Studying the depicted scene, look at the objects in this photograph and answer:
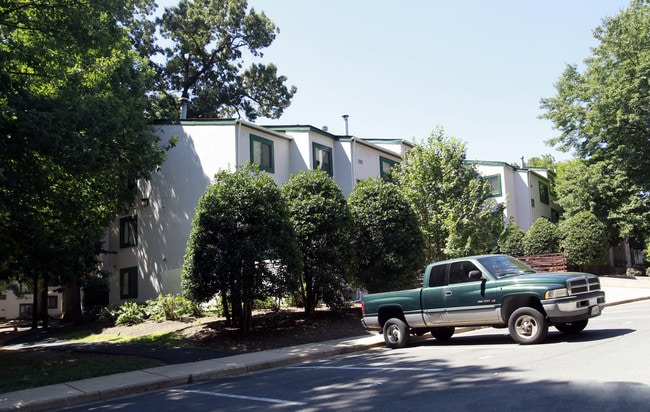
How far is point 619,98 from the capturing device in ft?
112

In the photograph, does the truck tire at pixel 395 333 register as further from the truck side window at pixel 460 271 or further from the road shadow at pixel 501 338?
the truck side window at pixel 460 271

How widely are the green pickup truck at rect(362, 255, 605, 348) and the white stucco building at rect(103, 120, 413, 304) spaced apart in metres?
12.3

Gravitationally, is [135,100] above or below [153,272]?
above

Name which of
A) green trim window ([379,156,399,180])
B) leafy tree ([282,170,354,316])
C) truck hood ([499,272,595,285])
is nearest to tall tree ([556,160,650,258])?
green trim window ([379,156,399,180])

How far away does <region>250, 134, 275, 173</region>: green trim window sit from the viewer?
966 inches

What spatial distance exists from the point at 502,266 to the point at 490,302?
97 centimetres

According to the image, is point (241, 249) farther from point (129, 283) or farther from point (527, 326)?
point (129, 283)

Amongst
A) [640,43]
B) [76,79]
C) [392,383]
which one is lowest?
[392,383]

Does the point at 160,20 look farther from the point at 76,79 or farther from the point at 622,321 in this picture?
the point at 622,321

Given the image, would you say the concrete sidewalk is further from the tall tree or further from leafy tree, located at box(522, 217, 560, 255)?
the tall tree

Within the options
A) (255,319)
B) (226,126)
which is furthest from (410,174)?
(255,319)

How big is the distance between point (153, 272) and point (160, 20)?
945 inches

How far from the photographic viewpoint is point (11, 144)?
11.7 meters

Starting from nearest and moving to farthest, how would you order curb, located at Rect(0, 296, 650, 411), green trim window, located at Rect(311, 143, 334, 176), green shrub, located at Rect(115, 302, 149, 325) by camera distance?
curb, located at Rect(0, 296, 650, 411) → green shrub, located at Rect(115, 302, 149, 325) → green trim window, located at Rect(311, 143, 334, 176)
